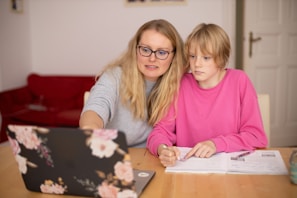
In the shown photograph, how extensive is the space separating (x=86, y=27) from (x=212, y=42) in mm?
2948

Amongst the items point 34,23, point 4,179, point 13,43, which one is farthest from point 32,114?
point 4,179

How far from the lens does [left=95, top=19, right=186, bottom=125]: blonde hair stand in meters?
1.47

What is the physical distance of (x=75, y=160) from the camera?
0.80 meters

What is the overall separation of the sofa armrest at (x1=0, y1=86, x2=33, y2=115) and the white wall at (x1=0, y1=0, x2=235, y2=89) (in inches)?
6.8

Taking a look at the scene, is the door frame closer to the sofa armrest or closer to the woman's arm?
the sofa armrest

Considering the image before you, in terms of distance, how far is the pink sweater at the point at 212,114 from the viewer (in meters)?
1.40

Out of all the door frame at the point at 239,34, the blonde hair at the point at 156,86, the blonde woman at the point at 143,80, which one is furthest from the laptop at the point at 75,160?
the door frame at the point at 239,34

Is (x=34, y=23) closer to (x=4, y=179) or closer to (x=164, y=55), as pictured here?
(x=164, y=55)

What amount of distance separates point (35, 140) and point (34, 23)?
3690mm

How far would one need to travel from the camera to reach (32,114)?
3430mm

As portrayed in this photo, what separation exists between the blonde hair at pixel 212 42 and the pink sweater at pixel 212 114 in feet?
0.43

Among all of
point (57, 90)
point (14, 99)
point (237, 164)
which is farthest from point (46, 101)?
point (237, 164)

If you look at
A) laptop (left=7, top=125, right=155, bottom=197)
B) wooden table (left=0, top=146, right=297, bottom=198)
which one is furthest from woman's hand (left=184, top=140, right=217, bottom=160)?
laptop (left=7, top=125, right=155, bottom=197)

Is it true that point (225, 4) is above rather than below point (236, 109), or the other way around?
above
